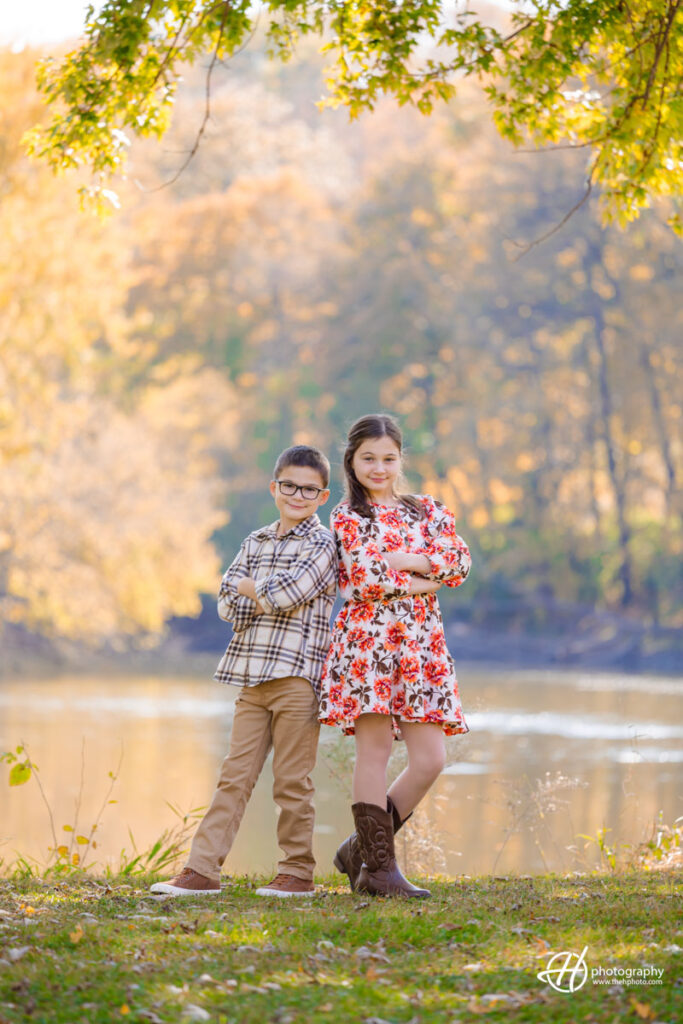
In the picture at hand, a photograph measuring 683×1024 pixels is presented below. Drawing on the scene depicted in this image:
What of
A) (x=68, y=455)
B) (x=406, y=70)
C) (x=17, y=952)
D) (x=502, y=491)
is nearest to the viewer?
(x=17, y=952)

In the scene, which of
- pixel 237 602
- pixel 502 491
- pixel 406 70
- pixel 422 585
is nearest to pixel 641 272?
pixel 502 491

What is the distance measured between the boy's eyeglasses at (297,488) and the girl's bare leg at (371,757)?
0.82 metres

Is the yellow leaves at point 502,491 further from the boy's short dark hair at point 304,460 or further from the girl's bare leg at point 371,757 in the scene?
the girl's bare leg at point 371,757

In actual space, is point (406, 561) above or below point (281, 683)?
above

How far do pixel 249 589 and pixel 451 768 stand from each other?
6.06 m

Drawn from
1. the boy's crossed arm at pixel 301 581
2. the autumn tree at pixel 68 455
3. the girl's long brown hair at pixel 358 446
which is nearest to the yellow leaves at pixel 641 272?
the autumn tree at pixel 68 455

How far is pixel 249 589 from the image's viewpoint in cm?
459

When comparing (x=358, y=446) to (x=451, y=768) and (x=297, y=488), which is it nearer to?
(x=297, y=488)

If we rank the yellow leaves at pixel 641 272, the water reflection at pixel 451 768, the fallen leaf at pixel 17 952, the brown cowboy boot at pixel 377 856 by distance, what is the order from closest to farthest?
the fallen leaf at pixel 17 952 → the brown cowboy boot at pixel 377 856 → the water reflection at pixel 451 768 → the yellow leaves at pixel 641 272

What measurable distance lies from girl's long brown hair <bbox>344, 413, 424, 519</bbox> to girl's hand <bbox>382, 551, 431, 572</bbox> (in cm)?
23

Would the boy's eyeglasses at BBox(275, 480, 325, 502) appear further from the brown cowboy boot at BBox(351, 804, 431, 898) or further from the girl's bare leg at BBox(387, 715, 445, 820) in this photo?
the brown cowboy boot at BBox(351, 804, 431, 898)

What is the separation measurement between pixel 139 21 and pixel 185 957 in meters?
4.19

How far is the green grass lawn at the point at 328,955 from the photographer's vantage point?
10.4ft

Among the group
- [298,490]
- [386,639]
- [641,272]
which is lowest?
[386,639]
